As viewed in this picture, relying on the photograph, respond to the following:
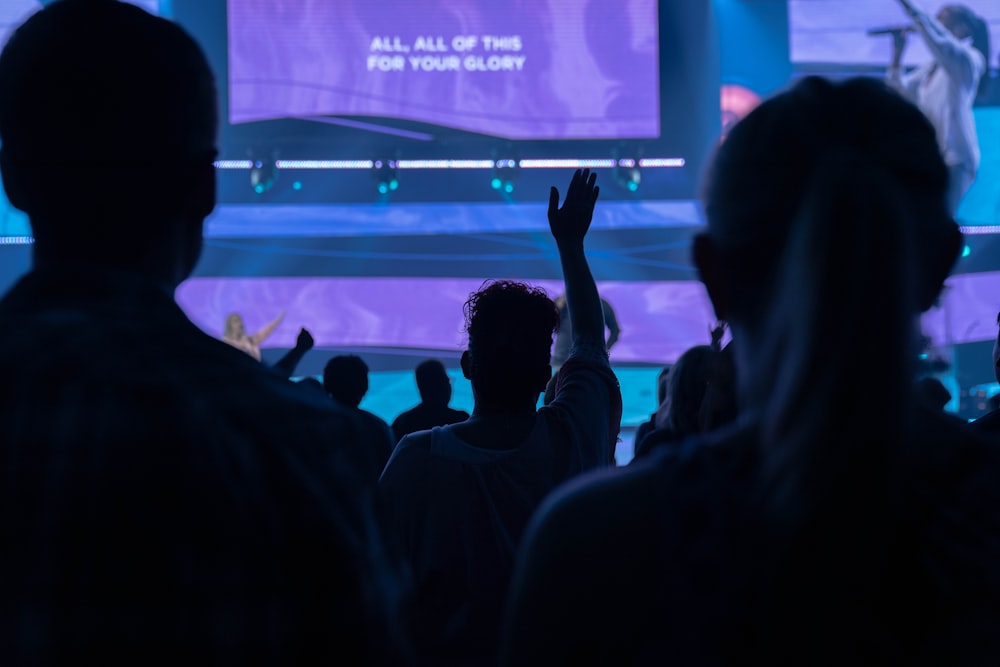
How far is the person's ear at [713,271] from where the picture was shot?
0.70 m

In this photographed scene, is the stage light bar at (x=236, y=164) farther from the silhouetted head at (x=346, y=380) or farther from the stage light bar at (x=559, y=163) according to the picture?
the silhouetted head at (x=346, y=380)

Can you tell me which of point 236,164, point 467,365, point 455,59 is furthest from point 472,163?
point 467,365

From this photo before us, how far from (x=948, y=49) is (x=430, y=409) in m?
7.14

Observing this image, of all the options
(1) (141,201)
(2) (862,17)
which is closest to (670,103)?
(2) (862,17)

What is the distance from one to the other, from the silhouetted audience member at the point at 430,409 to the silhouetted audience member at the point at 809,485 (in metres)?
2.47

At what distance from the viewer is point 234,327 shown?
764 centimetres

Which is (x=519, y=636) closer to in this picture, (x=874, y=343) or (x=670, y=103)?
(x=874, y=343)

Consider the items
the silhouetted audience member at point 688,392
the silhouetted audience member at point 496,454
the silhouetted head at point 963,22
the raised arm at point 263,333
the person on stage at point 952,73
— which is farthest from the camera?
the silhouetted head at point 963,22

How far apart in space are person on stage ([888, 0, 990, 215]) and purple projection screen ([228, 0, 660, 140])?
233cm

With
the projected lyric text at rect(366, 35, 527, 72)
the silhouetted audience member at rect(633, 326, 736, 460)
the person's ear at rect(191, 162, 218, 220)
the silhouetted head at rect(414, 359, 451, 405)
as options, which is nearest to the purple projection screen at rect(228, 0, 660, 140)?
the projected lyric text at rect(366, 35, 527, 72)

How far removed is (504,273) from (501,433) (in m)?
6.96

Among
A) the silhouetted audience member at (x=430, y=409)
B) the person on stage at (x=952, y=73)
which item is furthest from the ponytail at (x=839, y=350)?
the person on stage at (x=952, y=73)

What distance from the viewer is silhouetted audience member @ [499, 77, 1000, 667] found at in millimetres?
583

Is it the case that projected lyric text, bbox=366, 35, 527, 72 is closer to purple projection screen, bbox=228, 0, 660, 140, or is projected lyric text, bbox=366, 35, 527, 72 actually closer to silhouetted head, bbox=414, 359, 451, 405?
purple projection screen, bbox=228, 0, 660, 140
